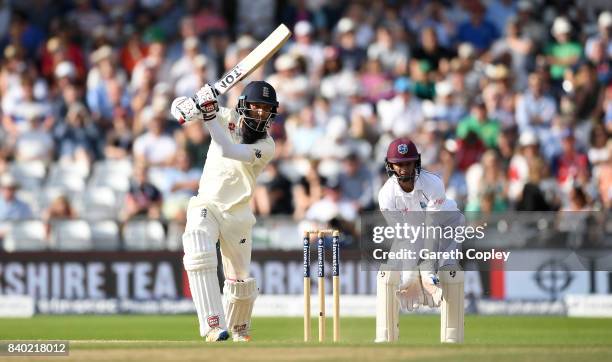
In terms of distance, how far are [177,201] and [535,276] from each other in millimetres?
3761

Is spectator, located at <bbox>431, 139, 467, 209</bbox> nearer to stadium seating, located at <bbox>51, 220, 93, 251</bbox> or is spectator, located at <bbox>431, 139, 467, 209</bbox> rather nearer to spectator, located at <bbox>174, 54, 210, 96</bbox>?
spectator, located at <bbox>174, 54, 210, 96</bbox>

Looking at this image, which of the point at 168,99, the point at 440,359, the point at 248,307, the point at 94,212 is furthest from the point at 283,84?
the point at 440,359

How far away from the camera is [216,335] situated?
10.0 metres

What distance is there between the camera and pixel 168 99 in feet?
55.3

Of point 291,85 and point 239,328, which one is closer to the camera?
point 239,328

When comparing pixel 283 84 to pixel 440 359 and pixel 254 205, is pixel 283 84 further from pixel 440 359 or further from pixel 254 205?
pixel 440 359

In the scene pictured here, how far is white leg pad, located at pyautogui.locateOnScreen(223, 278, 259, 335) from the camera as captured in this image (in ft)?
34.4

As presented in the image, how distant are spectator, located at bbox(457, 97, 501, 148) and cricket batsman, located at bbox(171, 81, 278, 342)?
6124 mm

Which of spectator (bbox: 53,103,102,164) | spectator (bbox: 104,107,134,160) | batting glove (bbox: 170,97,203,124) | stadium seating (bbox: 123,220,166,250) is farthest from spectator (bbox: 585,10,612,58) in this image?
batting glove (bbox: 170,97,203,124)

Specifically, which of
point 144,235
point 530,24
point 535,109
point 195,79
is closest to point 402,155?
point 144,235

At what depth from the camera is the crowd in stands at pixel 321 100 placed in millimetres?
15703

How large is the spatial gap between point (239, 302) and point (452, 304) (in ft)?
4.97

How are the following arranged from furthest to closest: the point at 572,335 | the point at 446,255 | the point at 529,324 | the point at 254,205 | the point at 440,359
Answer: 1. the point at 254,205
2. the point at 529,324
3. the point at 572,335
4. the point at 446,255
5. the point at 440,359

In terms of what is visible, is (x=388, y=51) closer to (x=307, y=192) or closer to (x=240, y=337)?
(x=307, y=192)
